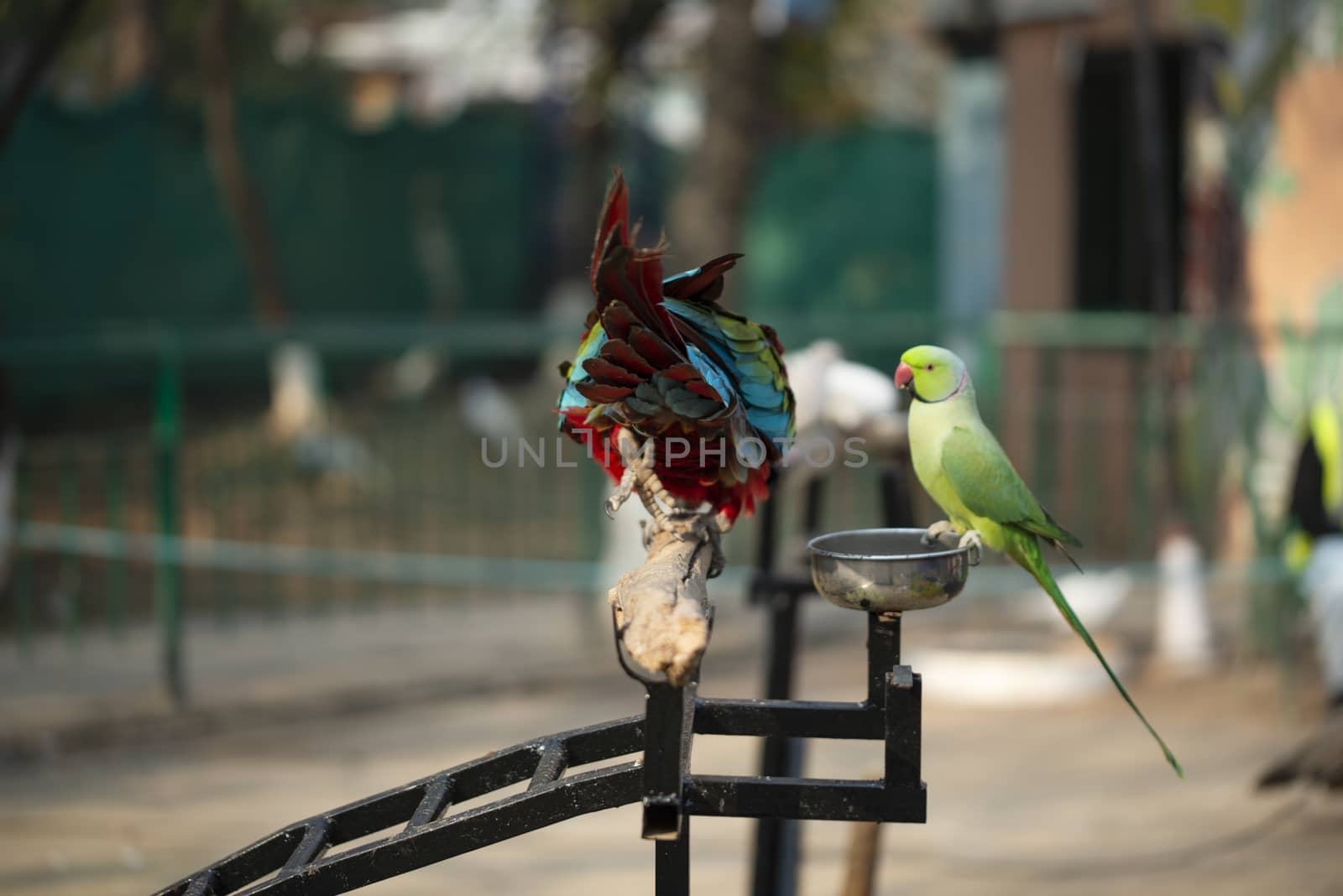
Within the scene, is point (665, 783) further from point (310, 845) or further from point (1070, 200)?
point (1070, 200)

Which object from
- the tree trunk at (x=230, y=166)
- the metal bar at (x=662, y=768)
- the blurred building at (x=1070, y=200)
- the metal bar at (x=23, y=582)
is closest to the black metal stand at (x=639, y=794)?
the metal bar at (x=662, y=768)

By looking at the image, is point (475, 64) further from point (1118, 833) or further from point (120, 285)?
point (1118, 833)

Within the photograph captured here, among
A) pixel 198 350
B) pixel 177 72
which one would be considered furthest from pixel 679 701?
pixel 177 72

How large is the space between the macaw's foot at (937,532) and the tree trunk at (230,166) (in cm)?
893

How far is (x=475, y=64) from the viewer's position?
17.5 m

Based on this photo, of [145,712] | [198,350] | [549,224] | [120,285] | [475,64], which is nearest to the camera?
[145,712]

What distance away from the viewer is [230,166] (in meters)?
10.5

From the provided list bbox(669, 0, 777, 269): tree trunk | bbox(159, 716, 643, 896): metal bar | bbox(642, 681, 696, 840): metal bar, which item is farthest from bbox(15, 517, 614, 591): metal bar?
bbox(642, 681, 696, 840): metal bar

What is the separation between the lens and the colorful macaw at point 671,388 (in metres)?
1.60

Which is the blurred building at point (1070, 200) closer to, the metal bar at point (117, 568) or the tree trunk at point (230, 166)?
the metal bar at point (117, 568)

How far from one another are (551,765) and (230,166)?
9.66 metres

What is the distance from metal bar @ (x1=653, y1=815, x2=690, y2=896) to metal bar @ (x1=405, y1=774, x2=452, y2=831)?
0.28 m

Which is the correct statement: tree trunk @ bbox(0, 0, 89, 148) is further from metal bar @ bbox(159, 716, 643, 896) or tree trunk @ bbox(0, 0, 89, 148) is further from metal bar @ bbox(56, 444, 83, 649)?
metal bar @ bbox(159, 716, 643, 896)

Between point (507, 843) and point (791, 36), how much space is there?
1171 cm
